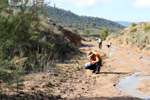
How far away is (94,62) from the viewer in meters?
10.3

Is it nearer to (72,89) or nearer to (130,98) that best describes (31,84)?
(72,89)

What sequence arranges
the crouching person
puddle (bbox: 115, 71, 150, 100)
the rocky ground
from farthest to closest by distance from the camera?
the crouching person, puddle (bbox: 115, 71, 150, 100), the rocky ground

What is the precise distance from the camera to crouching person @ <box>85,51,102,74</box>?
33.8ft

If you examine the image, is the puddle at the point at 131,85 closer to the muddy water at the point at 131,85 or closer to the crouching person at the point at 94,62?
the muddy water at the point at 131,85

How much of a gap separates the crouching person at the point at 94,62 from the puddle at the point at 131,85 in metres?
1.37

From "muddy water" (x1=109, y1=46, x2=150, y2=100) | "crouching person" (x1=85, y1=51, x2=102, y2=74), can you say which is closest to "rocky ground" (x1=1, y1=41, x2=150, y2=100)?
"muddy water" (x1=109, y1=46, x2=150, y2=100)

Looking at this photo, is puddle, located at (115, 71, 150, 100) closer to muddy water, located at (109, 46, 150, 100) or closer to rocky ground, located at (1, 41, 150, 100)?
muddy water, located at (109, 46, 150, 100)

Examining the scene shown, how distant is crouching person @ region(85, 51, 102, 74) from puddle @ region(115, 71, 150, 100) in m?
1.37

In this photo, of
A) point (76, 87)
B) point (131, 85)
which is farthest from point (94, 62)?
point (76, 87)

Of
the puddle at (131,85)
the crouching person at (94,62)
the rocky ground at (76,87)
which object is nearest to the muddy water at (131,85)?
the puddle at (131,85)

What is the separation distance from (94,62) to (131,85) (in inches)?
88.5

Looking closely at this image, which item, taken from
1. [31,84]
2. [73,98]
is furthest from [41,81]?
[73,98]

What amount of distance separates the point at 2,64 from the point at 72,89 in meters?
3.16

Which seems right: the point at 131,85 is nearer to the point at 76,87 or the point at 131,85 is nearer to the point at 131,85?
the point at 131,85
